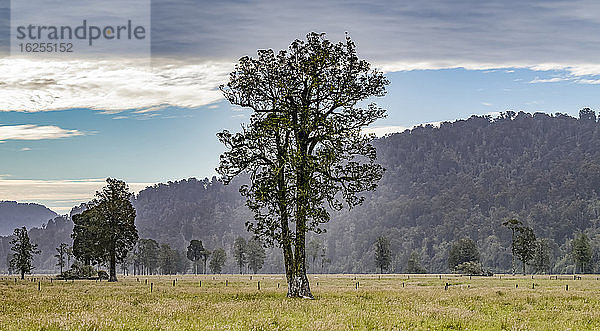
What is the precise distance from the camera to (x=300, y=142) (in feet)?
122

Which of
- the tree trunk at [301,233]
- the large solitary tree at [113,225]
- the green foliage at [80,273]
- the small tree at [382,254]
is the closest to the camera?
the tree trunk at [301,233]

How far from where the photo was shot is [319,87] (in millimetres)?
37688

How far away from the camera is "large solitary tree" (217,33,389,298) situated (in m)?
36.3

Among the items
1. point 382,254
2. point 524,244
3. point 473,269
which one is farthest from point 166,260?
point 524,244

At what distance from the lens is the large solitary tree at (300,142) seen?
1428 inches

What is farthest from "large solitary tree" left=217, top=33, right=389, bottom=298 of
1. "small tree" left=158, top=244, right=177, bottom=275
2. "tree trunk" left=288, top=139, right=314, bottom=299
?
"small tree" left=158, top=244, right=177, bottom=275

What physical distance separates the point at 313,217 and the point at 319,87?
26.8ft

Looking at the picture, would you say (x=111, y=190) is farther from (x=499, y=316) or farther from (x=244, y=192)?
(x=499, y=316)

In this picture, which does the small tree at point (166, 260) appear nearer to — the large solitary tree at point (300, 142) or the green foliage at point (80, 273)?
the green foliage at point (80, 273)

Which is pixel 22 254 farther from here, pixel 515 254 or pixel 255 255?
pixel 515 254

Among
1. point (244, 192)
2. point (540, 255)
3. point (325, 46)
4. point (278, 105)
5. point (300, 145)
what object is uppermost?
point (325, 46)

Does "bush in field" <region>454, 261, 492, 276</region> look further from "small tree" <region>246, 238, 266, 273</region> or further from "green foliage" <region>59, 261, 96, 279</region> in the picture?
"green foliage" <region>59, 261, 96, 279</region>

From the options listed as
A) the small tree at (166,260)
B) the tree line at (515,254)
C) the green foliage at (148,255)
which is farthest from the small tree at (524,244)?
the green foliage at (148,255)

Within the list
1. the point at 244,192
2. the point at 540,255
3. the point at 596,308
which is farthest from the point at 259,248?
the point at 596,308
